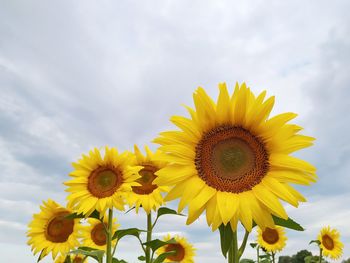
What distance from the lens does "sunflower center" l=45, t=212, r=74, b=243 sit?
8398 mm

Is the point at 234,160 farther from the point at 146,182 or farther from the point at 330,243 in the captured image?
the point at 330,243

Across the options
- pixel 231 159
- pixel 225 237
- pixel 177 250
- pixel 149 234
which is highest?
pixel 231 159

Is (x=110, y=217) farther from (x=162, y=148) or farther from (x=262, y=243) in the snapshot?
(x=262, y=243)

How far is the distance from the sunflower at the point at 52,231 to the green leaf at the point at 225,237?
5.29 meters

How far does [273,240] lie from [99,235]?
7096 millimetres

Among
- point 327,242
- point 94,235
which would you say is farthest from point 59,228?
point 327,242

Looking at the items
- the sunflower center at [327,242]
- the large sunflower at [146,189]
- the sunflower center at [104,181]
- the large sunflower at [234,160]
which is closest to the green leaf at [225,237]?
the large sunflower at [234,160]

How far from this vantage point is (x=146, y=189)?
681 cm

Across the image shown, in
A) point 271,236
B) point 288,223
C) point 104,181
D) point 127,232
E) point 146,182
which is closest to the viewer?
point 288,223

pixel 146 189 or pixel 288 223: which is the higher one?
pixel 146 189

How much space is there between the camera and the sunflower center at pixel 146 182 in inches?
268

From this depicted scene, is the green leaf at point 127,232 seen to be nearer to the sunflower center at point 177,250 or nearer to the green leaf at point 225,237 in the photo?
the green leaf at point 225,237

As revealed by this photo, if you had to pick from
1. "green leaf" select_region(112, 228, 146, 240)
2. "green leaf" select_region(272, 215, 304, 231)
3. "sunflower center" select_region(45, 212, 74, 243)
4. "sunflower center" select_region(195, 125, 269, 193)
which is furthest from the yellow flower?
"green leaf" select_region(272, 215, 304, 231)

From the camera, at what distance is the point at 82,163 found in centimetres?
762
